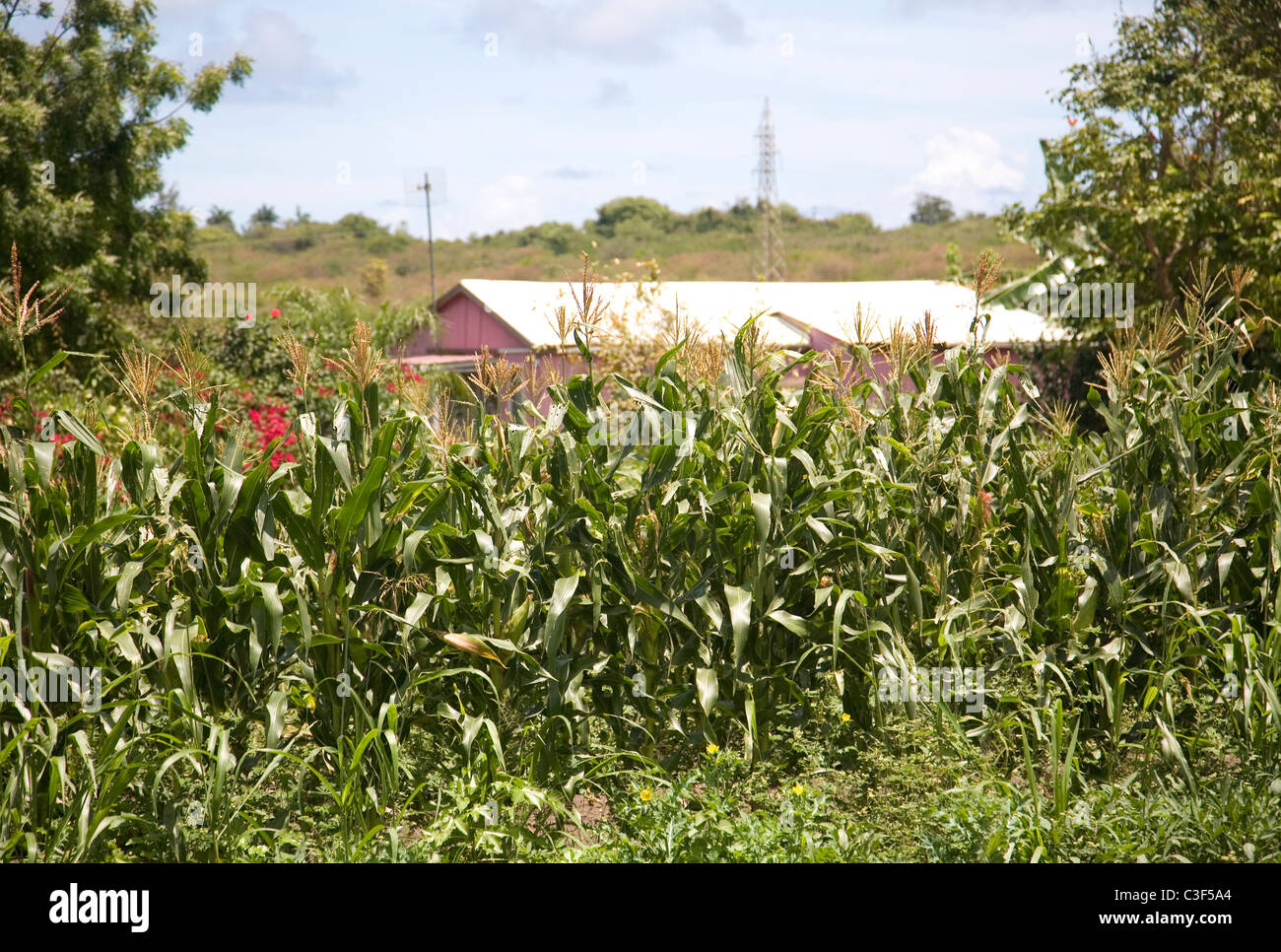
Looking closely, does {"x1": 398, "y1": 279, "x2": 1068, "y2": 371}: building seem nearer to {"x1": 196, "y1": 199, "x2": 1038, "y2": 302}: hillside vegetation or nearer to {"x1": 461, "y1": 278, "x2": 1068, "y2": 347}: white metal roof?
{"x1": 461, "y1": 278, "x2": 1068, "y2": 347}: white metal roof

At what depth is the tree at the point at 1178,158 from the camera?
1079 centimetres

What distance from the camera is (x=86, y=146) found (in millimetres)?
14578

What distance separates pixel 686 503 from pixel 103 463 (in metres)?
2.21

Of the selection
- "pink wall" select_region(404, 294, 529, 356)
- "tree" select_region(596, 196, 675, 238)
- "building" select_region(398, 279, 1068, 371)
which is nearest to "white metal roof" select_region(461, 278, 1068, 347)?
"building" select_region(398, 279, 1068, 371)

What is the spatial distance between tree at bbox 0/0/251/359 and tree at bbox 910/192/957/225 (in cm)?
6385

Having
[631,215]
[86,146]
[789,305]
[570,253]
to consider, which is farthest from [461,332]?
[631,215]

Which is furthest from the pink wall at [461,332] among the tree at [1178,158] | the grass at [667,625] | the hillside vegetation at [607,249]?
the hillside vegetation at [607,249]

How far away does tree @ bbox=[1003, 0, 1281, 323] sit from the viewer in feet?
35.4

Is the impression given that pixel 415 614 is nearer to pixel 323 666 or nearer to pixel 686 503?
pixel 323 666

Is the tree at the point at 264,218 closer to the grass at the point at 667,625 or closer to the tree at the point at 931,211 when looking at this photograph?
the tree at the point at 931,211

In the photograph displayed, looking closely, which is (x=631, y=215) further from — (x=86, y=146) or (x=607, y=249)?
(x=86, y=146)

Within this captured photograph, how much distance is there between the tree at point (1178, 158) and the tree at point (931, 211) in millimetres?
63291

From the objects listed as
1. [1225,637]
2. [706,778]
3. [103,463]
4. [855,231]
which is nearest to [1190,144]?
[1225,637]

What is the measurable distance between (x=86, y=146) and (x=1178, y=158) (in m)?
14.2
